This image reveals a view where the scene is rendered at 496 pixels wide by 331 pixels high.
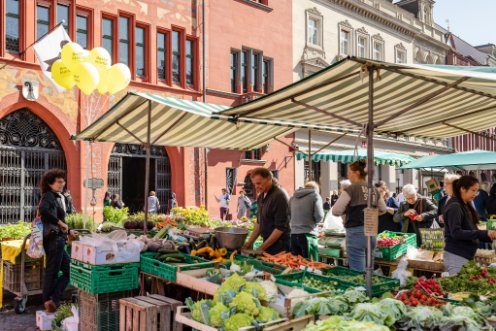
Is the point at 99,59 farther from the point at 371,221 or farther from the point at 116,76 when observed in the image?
the point at 371,221

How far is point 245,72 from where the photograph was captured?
22828mm

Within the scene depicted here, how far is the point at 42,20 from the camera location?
1602 centimetres

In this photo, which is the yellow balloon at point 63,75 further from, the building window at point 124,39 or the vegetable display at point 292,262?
the building window at point 124,39

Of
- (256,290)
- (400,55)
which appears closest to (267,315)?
(256,290)

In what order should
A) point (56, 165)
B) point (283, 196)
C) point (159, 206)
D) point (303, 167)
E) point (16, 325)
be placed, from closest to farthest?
point (283, 196)
point (16, 325)
point (56, 165)
point (159, 206)
point (303, 167)

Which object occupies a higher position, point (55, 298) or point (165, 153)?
point (165, 153)

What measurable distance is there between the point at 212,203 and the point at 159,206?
2643mm

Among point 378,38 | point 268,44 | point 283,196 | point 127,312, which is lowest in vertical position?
point 127,312

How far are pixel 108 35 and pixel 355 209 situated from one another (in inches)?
562

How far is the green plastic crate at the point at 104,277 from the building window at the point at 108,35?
1362cm

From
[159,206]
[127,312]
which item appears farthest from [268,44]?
[127,312]

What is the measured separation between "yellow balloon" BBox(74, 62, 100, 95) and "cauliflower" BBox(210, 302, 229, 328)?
312 inches

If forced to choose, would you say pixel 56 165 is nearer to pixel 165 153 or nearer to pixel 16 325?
pixel 165 153

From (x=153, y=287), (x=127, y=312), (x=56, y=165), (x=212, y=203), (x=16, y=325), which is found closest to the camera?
(x=127, y=312)
